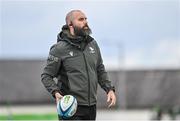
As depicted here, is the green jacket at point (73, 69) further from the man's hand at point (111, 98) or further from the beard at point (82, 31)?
the man's hand at point (111, 98)

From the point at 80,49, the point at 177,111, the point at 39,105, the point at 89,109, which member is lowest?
the point at 39,105

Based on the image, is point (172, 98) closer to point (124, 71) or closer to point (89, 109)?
point (124, 71)

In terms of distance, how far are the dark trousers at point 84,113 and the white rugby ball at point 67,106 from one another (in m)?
0.10

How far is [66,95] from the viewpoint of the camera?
6723mm

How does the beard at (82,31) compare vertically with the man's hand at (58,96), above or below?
above

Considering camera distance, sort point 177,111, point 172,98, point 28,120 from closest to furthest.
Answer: point 28,120 < point 177,111 < point 172,98

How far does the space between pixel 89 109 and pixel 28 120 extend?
17.5 meters

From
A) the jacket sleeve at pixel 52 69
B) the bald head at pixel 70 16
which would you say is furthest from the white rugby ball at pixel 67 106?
the bald head at pixel 70 16

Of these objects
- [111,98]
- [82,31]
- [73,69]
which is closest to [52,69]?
[73,69]

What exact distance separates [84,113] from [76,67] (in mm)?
456

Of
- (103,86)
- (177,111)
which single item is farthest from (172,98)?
(103,86)

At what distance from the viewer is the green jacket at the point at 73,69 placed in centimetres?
678

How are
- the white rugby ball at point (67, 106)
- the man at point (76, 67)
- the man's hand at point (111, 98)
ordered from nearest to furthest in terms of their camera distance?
the white rugby ball at point (67, 106) → the man at point (76, 67) → the man's hand at point (111, 98)

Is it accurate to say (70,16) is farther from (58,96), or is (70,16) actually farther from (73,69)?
(58,96)
